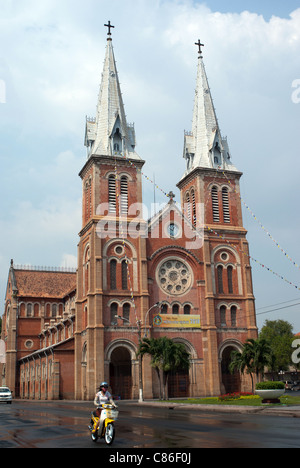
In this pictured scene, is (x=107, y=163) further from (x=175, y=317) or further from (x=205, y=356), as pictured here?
(x=205, y=356)

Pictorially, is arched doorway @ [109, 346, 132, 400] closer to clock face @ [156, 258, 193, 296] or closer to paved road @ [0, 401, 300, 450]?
clock face @ [156, 258, 193, 296]

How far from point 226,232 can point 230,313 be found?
8758 mm

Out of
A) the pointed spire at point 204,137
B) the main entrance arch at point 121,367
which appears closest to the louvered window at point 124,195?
the pointed spire at point 204,137

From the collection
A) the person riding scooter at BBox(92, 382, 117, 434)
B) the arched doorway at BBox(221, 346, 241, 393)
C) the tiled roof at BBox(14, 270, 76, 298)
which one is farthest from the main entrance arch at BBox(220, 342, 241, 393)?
the person riding scooter at BBox(92, 382, 117, 434)

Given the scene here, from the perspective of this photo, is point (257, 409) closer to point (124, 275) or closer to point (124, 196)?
point (124, 275)

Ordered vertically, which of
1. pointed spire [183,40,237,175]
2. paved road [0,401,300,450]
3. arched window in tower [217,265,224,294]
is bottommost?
paved road [0,401,300,450]

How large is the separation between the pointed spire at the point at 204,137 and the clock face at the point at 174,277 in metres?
11.7

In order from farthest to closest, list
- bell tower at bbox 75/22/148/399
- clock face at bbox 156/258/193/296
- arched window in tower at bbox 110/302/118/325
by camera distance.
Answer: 1. clock face at bbox 156/258/193/296
2. arched window in tower at bbox 110/302/118/325
3. bell tower at bbox 75/22/148/399

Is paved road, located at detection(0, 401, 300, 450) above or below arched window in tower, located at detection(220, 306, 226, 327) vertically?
below

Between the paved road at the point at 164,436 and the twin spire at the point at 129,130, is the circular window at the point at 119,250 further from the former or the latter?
the paved road at the point at 164,436

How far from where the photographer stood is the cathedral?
49.3 m

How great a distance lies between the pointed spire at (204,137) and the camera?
58969 mm
